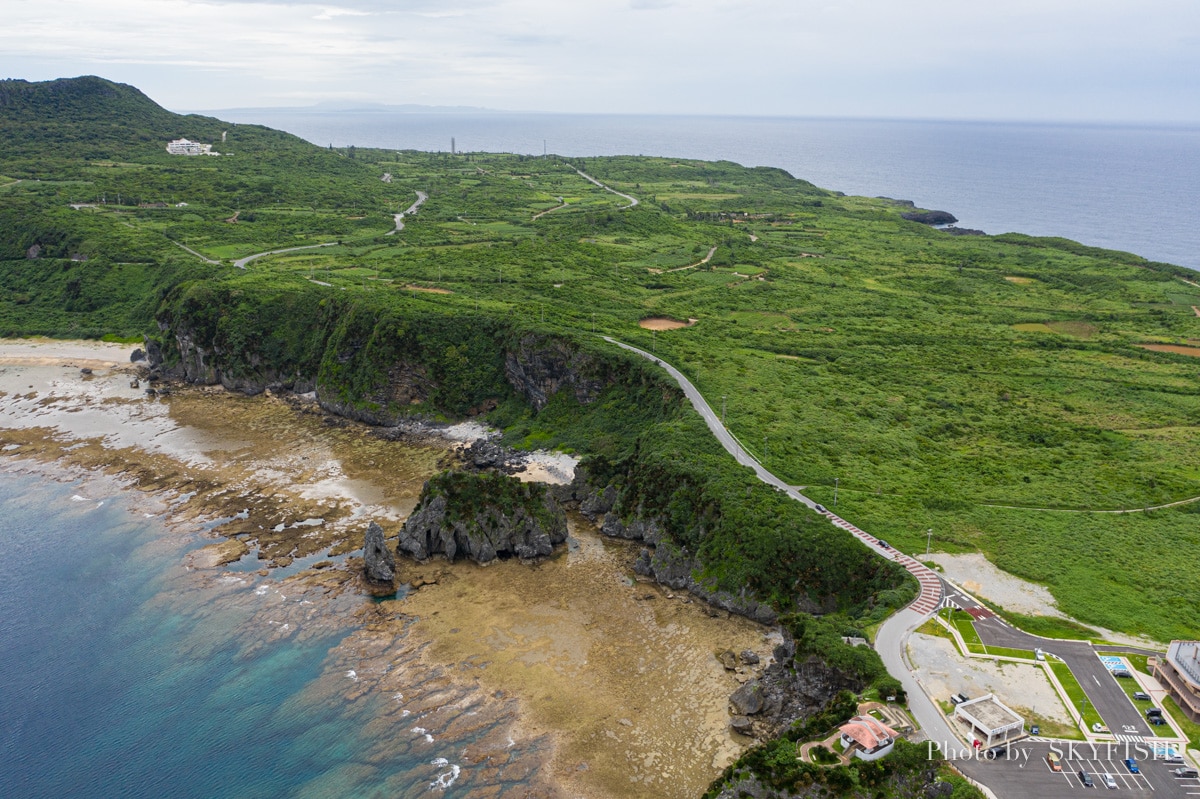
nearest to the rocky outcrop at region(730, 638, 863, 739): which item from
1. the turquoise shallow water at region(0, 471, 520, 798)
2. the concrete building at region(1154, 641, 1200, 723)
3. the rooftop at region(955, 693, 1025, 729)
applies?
the rooftop at region(955, 693, 1025, 729)

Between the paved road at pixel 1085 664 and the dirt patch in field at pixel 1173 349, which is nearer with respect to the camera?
the paved road at pixel 1085 664

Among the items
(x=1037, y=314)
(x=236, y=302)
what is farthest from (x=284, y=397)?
(x=1037, y=314)

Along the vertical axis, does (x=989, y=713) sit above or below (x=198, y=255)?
below

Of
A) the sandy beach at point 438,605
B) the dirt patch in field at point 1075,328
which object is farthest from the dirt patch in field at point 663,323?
the dirt patch in field at point 1075,328

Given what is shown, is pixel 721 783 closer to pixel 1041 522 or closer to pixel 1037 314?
pixel 1041 522

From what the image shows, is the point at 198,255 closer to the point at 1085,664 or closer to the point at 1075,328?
the point at 1085,664

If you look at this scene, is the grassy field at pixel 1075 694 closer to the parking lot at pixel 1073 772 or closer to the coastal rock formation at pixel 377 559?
the parking lot at pixel 1073 772

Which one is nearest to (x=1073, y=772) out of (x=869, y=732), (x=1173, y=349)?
(x=869, y=732)
